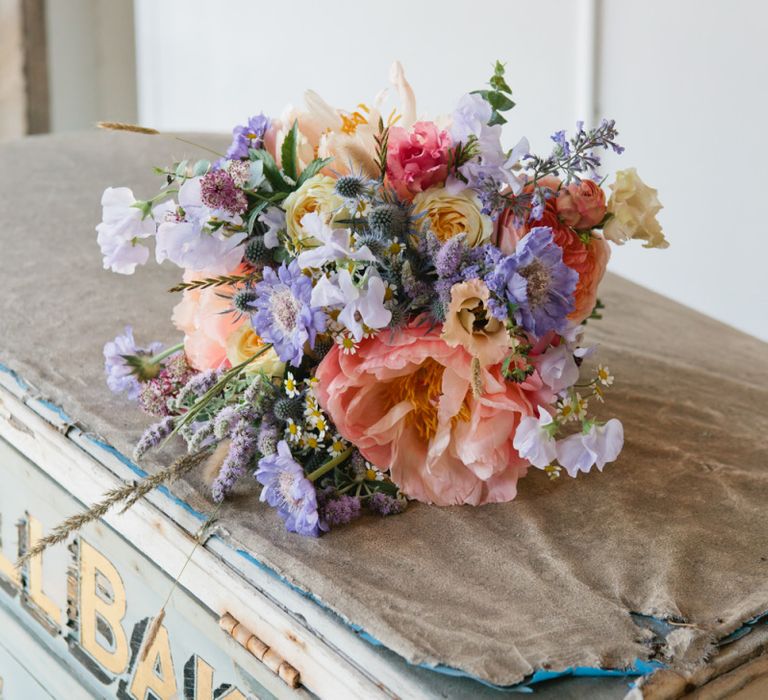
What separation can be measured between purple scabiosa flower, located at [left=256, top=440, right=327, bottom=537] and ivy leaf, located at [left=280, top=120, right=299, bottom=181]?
26 cm

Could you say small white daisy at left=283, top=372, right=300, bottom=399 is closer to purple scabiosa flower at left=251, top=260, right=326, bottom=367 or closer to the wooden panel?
purple scabiosa flower at left=251, top=260, right=326, bottom=367

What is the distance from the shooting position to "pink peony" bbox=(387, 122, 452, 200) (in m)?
0.98

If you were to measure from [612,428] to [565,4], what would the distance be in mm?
2729

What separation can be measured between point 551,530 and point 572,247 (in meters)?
0.26

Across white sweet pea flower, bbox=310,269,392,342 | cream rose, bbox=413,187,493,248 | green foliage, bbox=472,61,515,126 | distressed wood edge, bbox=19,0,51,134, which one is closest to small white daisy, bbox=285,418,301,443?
white sweet pea flower, bbox=310,269,392,342

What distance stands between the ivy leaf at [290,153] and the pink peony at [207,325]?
0.11 m

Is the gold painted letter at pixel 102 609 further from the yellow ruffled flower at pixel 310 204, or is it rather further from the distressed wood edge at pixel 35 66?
the distressed wood edge at pixel 35 66

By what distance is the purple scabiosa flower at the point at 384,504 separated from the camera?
3.33 feet

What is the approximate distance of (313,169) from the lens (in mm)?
1010

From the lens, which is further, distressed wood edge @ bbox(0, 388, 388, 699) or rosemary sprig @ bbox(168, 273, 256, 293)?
rosemary sprig @ bbox(168, 273, 256, 293)

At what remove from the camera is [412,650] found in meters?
0.81

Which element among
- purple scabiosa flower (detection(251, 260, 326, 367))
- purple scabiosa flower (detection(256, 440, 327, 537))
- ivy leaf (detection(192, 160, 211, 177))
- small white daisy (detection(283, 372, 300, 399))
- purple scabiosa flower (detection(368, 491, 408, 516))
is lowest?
purple scabiosa flower (detection(368, 491, 408, 516))

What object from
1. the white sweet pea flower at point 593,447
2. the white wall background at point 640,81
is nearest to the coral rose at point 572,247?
the white sweet pea flower at point 593,447

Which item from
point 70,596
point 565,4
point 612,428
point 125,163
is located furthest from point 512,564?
point 565,4
